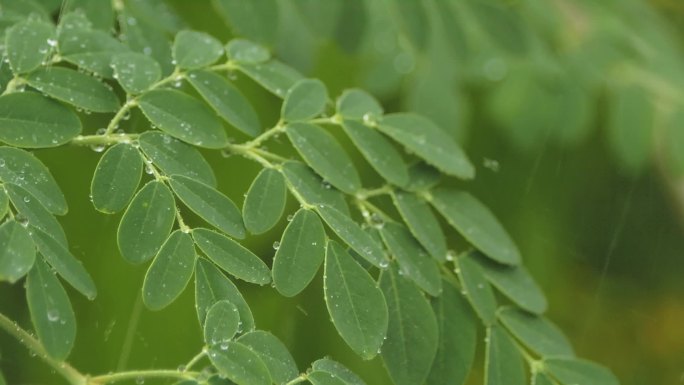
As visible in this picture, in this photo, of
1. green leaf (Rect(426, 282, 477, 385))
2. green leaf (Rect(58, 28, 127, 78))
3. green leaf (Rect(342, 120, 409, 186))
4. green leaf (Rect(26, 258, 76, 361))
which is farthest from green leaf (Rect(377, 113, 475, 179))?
green leaf (Rect(26, 258, 76, 361))

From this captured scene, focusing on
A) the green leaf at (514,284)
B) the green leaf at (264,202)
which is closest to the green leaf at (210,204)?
the green leaf at (264,202)

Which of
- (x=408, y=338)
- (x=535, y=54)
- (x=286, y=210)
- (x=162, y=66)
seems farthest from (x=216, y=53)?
(x=535, y=54)

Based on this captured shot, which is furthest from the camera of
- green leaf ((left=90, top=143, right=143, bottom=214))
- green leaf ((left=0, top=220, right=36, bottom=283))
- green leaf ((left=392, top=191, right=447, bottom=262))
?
green leaf ((left=392, top=191, right=447, bottom=262))

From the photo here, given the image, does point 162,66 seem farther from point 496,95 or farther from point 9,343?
point 496,95

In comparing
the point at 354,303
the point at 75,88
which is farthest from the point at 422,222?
the point at 75,88

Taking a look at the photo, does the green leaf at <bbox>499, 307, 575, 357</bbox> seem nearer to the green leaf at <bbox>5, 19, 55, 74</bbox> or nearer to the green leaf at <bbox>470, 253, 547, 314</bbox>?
the green leaf at <bbox>470, 253, 547, 314</bbox>

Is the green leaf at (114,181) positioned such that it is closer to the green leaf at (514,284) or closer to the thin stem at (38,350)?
the thin stem at (38,350)
